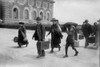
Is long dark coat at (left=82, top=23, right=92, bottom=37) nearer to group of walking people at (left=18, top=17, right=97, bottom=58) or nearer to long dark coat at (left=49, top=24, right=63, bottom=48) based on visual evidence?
group of walking people at (left=18, top=17, right=97, bottom=58)

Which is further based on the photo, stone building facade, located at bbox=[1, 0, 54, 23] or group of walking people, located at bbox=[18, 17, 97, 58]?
stone building facade, located at bbox=[1, 0, 54, 23]

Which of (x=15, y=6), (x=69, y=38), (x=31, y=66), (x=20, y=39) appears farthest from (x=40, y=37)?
(x=15, y=6)

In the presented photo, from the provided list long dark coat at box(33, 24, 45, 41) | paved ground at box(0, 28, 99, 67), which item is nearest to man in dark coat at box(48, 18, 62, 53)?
paved ground at box(0, 28, 99, 67)

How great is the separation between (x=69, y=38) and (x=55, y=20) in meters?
1.08

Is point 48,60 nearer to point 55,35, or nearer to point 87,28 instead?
point 55,35

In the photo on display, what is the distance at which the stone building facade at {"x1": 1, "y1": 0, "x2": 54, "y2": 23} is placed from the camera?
2062 cm

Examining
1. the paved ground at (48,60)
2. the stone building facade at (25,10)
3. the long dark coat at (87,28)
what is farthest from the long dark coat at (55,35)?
the stone building facade at (25,10)

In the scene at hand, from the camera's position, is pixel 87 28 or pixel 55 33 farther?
pixel 87 28

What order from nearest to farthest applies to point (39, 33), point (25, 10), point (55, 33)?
point (39, 33), point (55, 33), point (25, 10)

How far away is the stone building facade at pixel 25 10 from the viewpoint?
20625 mm

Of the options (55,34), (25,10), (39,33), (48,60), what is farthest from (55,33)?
(25,10)

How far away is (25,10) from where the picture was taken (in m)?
24.0

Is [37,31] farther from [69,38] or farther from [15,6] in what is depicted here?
[15,6]

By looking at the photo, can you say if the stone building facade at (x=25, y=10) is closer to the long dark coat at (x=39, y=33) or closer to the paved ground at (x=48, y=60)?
the paved ground at (x=48, y=60)
